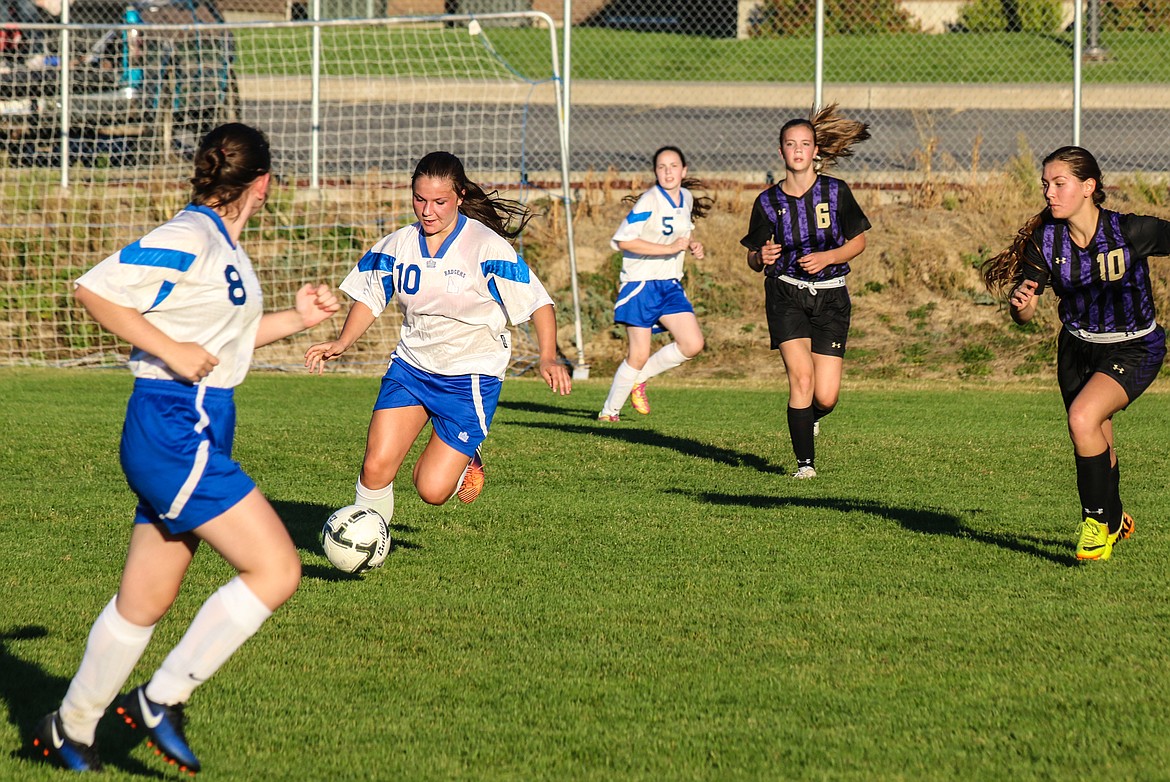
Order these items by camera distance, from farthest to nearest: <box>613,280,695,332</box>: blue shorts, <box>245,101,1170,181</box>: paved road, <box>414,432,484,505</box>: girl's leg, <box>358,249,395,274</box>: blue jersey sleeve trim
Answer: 1. <box>245,101,1170,181</box>: paved road
2. <box>613,280,695,332</box>: blue shorts
3. <box>414,432,484,505</box>: girl's leg
4. <box>358,249,395,274</box>: blue jersey sleeve trim

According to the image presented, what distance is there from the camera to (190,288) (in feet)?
12.5

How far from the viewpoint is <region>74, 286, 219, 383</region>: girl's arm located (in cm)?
366

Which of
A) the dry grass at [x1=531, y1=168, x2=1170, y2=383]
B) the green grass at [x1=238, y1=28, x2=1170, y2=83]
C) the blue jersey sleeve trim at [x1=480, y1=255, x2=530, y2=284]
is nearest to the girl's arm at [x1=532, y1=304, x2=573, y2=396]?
the blue jersey sleeve trim at [x1=480, y1=255, x2=530, y2=284]

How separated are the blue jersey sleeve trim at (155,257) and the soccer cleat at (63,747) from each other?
4.07ft

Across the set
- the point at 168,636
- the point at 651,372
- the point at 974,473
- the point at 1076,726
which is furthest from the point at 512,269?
the point at 651,372

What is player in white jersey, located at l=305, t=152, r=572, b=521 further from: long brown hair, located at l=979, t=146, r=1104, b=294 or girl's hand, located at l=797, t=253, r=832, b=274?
girl's hand, located at l=797, t=253, r=832, b=274

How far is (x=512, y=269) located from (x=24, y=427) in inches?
212

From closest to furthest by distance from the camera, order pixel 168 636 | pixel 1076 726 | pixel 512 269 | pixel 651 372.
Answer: pixel 1076 726 < pixel 168 636 < pixel 512 269 < pixel 651 372

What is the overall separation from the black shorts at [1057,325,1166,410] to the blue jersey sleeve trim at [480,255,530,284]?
2.53m

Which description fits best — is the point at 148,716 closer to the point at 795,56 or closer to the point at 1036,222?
the point at 1036,222

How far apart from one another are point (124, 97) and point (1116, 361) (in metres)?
13.5

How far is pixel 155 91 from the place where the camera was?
57.8 ft

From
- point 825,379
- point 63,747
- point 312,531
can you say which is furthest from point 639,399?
point 63,747

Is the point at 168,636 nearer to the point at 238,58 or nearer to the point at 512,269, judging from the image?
the point at 512,269
